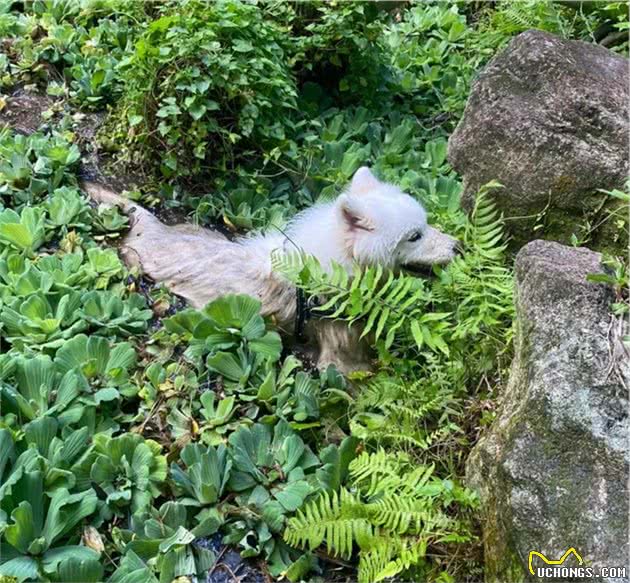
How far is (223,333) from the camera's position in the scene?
12.5ft

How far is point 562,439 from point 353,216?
178cm

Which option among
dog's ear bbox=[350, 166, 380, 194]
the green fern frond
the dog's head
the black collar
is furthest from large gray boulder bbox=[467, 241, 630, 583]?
dog's ear bbox=[350, 166, 380, 194]

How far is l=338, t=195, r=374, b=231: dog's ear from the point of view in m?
3.98

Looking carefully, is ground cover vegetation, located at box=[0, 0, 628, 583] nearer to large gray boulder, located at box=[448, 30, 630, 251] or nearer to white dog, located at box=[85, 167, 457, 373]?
white dog, located at box=[85, 167, 457, 373]

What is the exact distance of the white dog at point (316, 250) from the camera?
13.3 ft

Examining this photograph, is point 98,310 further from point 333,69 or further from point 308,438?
point 333,69

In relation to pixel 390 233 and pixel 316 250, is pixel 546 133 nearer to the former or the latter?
pixel 390 233

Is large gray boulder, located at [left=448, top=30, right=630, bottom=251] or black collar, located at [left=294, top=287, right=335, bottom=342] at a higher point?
large gray boulder, located at [left=448, top=30, right=630, bottom=251]

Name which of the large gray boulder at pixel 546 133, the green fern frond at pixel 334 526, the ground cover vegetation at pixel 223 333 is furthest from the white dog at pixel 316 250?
the green fern frond at pixel 334 526

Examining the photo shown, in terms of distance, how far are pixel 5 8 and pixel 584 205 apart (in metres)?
4.15

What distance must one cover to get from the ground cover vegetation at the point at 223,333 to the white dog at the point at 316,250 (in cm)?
14

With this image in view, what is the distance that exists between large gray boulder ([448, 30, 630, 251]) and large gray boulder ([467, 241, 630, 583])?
4.96 ft

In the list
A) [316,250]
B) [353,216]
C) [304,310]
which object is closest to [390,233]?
[353,216]

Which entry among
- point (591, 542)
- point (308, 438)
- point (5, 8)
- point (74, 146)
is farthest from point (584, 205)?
point (5, 8)
